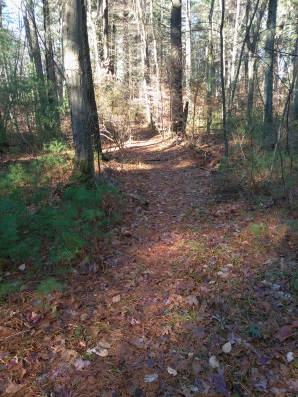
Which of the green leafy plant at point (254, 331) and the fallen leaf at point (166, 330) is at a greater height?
the green leafy plant at point (254, 331)

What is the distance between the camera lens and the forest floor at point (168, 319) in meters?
2.34

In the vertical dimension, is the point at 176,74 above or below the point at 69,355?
above

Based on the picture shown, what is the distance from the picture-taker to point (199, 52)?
3194 cm

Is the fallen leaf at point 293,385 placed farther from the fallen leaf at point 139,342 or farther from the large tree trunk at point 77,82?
the large tree trunk at point 77,82

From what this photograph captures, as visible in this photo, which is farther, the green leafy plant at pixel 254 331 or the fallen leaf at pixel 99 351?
the green leafy plant at pixel 254 331

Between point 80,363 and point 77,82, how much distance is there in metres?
4.90

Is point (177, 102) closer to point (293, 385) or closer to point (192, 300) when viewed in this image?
point (192, 300)

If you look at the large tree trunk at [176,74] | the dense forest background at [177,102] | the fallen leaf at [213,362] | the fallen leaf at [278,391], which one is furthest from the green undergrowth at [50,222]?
the large tree trunk at [176,74]

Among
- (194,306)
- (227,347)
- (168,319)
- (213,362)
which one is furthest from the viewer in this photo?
(194,306)

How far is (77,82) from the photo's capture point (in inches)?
217

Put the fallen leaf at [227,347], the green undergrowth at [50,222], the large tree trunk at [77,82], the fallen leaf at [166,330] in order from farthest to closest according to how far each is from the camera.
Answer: the large tree trunk at [77,82] → the green undergrowth at [50,222] → the fallen leaf at [166,330] → the fallen leaf at [227,347]

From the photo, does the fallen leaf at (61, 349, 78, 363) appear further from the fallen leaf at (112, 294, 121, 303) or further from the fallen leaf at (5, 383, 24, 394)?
the fallen leaf at (112, 294, 121, 303)

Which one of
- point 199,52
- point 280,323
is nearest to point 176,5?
point 280,323

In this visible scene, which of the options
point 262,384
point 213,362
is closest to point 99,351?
point 213,362
